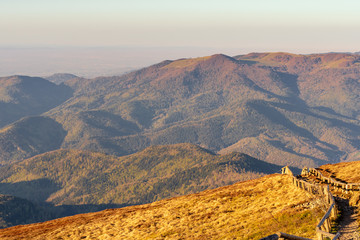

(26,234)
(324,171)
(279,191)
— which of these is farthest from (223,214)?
(26,234)

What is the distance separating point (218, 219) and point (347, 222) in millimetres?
22333

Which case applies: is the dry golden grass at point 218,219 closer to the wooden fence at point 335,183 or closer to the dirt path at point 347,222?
the dirt path at point 347,222

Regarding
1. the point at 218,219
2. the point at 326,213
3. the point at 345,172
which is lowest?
the point at 218,219

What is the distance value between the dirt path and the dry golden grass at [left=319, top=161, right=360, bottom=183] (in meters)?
16.0

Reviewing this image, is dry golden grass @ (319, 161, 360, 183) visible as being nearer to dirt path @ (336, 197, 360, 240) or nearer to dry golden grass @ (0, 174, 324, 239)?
dry golden grass @ (0, 174, 324, 239)

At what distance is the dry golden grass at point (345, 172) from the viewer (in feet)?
208

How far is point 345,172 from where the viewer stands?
7000 cm

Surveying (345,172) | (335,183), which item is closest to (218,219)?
(335,183)

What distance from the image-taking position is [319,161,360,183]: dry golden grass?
6351cm

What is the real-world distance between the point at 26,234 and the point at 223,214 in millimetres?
49867

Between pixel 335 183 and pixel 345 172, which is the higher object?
pixel 335 183

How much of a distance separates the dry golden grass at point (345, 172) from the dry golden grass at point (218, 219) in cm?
849

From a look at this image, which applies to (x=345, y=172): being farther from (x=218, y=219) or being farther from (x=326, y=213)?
(x=326, y=213)

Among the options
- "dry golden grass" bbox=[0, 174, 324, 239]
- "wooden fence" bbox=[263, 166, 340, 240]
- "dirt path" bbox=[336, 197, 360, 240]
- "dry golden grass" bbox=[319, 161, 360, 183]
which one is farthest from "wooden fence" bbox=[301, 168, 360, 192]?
"dry golden grass" bbox=[0, 174, 324, 239]
